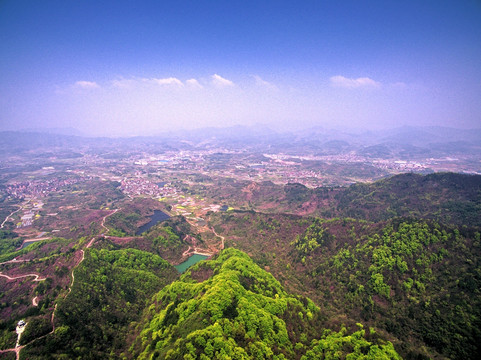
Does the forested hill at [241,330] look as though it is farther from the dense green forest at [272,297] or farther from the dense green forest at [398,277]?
the dense green forest at [398,277]

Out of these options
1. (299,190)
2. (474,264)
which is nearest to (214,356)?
(474,264)

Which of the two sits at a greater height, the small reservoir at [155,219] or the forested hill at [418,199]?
the forested hill at [418,199]

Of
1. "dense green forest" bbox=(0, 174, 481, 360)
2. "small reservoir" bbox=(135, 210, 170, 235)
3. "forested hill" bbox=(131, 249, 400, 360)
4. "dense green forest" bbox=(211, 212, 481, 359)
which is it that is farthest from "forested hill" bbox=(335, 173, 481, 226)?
"small reservoir" bbox=(135, 210, 170, 235)

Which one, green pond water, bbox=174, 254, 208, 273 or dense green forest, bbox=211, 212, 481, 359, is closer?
dense green forest, bbox=211, 212, 481, 359

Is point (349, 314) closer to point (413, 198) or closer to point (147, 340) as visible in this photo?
point (147, 340)

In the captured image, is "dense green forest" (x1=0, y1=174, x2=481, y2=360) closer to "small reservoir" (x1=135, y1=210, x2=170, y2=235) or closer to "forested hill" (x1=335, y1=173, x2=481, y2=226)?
"forested hill" (x1=335, y1=173, x2=481, y2=226)

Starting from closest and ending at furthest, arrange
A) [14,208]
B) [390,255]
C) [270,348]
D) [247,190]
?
[270,348]
[390,255]
[14,208]
[247,190]

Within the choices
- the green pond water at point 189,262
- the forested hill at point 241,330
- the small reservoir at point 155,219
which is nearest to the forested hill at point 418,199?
the green pond water at point 189,262
